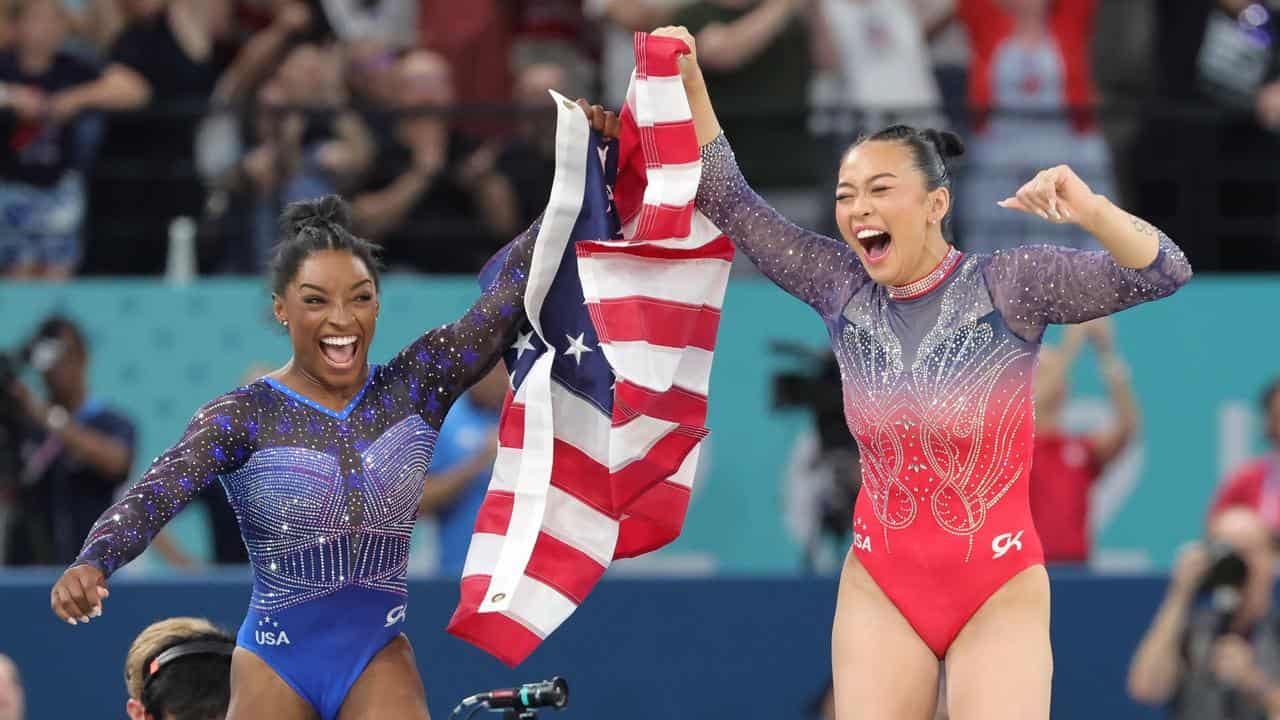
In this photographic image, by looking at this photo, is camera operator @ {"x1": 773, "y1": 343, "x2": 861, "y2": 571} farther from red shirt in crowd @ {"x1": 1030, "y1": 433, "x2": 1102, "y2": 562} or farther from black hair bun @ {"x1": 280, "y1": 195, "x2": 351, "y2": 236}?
black hair bun @ {"x1": 280, "y1": 195, "x2": 351, "y2": 236}

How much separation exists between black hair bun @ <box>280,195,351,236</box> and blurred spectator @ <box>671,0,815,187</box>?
116 inches

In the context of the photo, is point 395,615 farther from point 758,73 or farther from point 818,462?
point 758,73

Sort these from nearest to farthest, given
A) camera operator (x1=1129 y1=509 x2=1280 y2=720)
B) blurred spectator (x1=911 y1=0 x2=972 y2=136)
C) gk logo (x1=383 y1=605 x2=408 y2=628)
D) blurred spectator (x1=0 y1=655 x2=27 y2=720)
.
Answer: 1. gk logo (x1=383 y1=605 x2=408 y2=628)
2. blurred spectator (x1=0 y1=655 x2=27 y2=720)
3. camera operator (x1=1129 y1=509 x2=1280 y2=720)
4. blurred spectator (x1=911 y1=0 x2=972 y2=136)

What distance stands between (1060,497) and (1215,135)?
5.65 ft

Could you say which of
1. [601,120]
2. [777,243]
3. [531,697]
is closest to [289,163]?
[601,120]

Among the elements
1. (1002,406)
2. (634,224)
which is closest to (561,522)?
(634,224)

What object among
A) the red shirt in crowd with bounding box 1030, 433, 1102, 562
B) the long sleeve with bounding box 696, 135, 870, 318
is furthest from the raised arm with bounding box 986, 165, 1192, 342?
the red shirt in crowd with bounding box 1030, 433, 1102, 562

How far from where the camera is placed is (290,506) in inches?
178

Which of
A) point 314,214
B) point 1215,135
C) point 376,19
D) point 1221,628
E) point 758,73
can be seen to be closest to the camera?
point 314,214

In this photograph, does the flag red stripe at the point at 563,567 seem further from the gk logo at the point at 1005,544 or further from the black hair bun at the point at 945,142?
the black hair bun at the point at 945,142

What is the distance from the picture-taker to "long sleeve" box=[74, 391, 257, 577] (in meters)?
4.35

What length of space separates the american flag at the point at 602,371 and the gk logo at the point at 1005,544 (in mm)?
935

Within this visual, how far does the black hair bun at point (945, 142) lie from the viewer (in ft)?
15.1

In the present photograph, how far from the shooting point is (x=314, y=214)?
4766 mm
